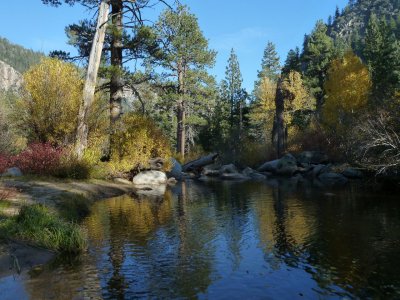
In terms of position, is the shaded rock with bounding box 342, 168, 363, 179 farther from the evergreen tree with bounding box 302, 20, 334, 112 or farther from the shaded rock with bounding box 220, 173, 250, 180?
the evergreen tree with bounding box 302, 20, 334, 112

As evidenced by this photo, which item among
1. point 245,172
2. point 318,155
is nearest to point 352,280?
point 245,172

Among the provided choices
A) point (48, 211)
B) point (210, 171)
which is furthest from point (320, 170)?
point (48, 211)

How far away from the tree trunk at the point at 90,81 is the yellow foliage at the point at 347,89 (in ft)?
88.2

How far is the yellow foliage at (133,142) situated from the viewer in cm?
2288

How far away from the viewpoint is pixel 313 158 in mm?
35875

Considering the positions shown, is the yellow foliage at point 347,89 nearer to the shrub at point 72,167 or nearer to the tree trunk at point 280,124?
the tree trunk at point 280,124

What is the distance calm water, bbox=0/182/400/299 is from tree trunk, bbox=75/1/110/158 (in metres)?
5.62

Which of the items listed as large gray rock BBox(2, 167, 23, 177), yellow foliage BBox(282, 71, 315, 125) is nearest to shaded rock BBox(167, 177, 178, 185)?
large gray rock BBox(2, 167, 23, 177)

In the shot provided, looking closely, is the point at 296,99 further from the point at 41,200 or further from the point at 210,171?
the point at 41,200

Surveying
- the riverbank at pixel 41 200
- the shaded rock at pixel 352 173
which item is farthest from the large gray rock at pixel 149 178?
the shaded rock at pixel 352 173

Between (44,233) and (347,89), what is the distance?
3843 centimetres

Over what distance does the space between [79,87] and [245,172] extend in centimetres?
1751

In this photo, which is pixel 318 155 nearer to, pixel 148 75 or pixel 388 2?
pixel 148 75

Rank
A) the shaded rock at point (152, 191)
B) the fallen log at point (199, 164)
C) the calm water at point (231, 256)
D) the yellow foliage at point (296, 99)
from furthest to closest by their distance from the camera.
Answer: the yellow foliage at point (296, 99) < the fallen log at point (199, 164) < the shaded rock at point (152, 191) < the calm water at point (231, 256)
